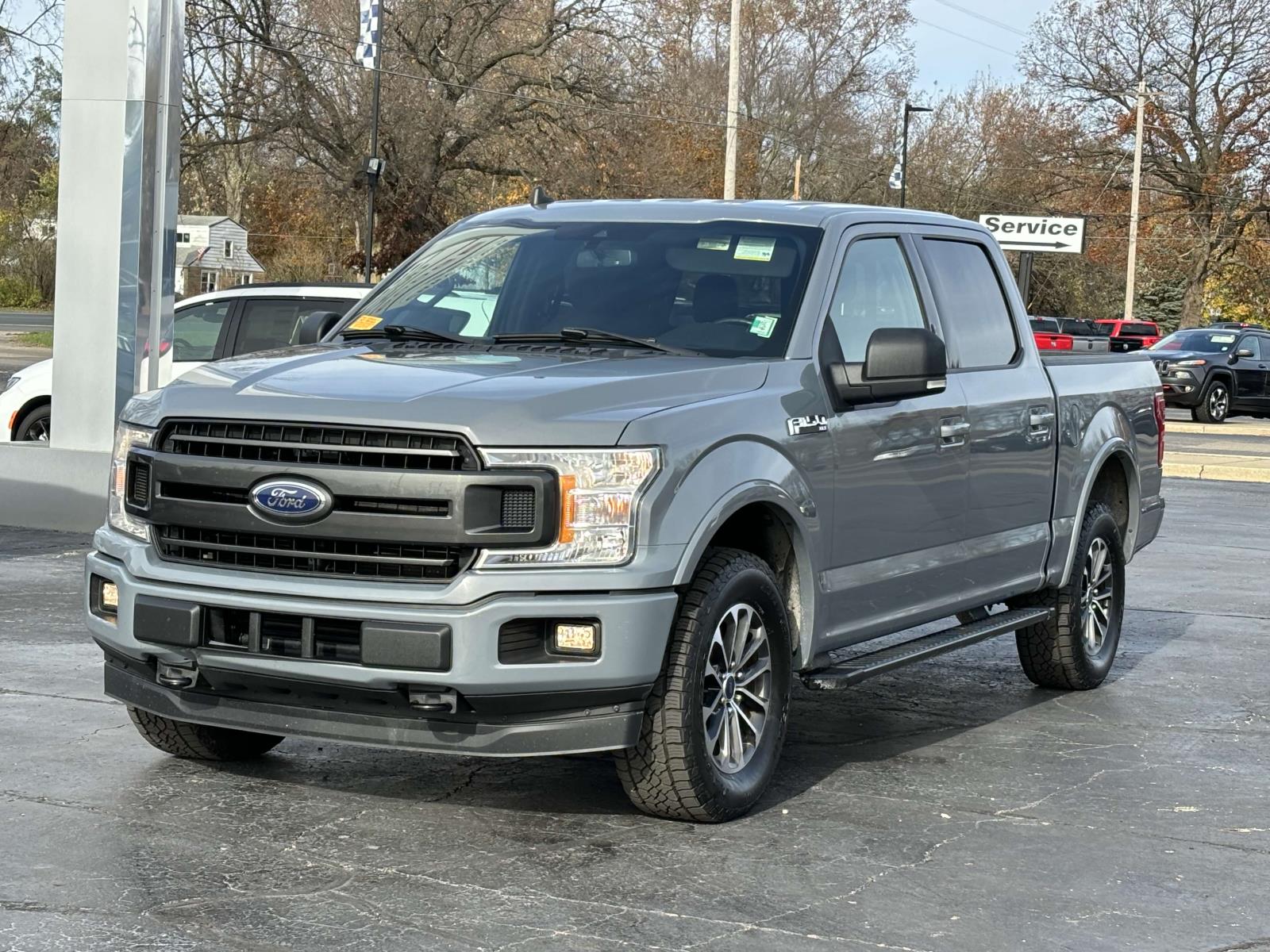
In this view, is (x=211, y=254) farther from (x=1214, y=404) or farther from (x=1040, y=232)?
(x=1214, y=404)

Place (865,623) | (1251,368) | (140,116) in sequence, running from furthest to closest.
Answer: (1251,368)
(140,116)
(865,623)

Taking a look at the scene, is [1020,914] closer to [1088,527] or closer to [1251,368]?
[1088,527]

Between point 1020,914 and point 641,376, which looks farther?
point 641,376

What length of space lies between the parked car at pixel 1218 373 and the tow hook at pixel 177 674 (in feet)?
92.3

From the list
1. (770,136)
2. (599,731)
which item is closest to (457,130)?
(770,136)

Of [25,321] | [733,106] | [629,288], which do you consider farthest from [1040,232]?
[629,288]

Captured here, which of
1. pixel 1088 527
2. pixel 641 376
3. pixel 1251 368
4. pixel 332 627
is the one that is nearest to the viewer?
pixel 332 627

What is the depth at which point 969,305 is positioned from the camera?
7.47 m

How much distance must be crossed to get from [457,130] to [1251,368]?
20850 mm

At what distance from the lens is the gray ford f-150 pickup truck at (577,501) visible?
5039mm

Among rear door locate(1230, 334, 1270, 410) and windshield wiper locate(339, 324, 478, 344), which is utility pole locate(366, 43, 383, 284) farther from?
windshield wiper locate(339, 324, 478, 344)

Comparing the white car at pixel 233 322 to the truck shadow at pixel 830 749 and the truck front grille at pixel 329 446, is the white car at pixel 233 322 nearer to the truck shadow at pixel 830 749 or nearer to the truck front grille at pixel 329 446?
the truck shadow at pixel 830 749

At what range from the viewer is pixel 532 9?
4578 cm

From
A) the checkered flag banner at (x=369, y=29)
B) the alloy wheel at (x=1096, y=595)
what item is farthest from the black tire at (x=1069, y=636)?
the checkered flag banner at (x=369, y=29)
